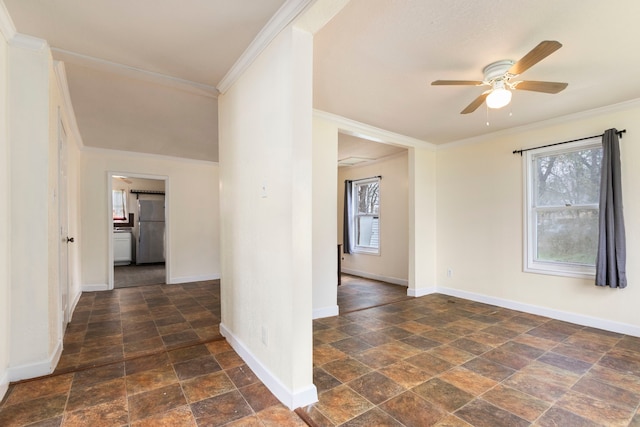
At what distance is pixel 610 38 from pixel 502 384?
2.49m

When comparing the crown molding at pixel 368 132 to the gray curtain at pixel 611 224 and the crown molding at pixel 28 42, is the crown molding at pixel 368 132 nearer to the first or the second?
the gray curtain at pixel 611 224

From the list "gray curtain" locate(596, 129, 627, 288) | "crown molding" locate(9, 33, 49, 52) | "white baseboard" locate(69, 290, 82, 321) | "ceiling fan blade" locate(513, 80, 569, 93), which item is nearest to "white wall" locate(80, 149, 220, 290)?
"white baseboard" locate(69, 290, 82, 321)

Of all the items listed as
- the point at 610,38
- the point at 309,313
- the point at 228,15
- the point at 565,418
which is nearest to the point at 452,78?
the point at 610,38

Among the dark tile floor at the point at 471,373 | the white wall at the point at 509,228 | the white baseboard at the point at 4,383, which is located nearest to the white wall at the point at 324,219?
the dark tile floor at the point at 471,373

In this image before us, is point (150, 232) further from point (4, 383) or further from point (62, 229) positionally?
point (4, 383)

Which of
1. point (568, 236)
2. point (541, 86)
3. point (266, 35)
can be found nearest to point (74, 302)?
point (266, 35)

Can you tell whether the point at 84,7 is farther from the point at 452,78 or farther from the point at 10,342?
the point at 452,78

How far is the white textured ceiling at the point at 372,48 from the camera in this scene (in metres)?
1.81

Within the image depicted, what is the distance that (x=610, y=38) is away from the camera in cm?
205

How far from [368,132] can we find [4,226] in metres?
3.64

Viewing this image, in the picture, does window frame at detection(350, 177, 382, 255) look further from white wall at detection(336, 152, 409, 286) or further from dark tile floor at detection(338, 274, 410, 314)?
dark tile floor at detection(338, 274, 410, 314)

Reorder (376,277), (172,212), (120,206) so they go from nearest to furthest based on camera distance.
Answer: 1. (172,212)
2. (376,277)
3. (120,206)

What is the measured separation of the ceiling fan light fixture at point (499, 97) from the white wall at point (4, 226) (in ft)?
11.2

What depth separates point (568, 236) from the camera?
3.63 meters
